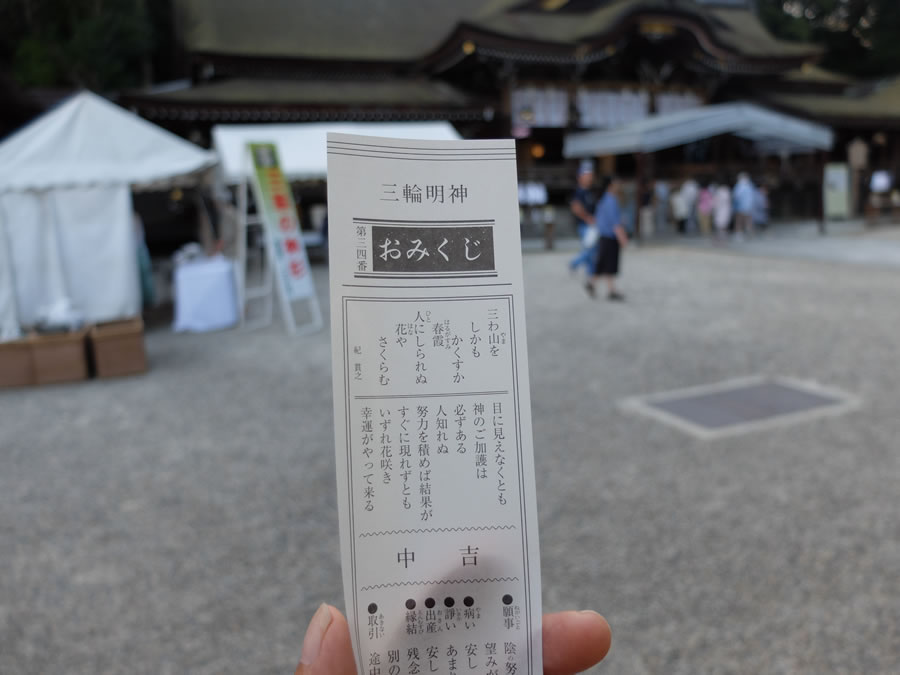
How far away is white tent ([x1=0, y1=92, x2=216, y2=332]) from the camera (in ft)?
21.8

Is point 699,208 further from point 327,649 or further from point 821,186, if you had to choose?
point 327,649

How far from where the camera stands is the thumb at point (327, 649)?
2.39ft

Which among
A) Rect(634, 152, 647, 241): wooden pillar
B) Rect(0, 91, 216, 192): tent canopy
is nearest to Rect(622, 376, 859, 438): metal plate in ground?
Rect(0, 91, 216, 192): tent canopy

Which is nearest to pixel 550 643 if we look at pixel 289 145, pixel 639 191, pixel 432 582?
pixel 432 582

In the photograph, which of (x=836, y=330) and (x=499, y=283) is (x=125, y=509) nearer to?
(x=499, y=283)

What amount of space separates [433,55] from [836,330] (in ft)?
37.1

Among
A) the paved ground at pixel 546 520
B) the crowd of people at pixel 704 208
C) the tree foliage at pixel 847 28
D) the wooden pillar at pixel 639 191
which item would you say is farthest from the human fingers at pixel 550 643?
the tree foliage at pixel 847 28

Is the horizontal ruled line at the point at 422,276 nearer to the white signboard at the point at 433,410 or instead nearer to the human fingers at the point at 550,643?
the white signboard at the point at 433,410

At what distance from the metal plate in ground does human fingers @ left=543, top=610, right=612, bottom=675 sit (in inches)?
135

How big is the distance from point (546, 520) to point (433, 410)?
248 cm

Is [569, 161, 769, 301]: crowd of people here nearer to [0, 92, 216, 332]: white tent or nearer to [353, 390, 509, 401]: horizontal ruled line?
[0, 92, 216, 332]: white tent

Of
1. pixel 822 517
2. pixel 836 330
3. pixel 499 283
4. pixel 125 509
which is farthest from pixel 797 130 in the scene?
pixel 499 283

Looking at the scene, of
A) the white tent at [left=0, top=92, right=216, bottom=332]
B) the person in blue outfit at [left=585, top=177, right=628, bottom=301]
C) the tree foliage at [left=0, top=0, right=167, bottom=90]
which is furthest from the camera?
the tree foliage at [left=0, top=0, right=167, bottom=90]

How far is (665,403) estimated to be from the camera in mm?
4598
